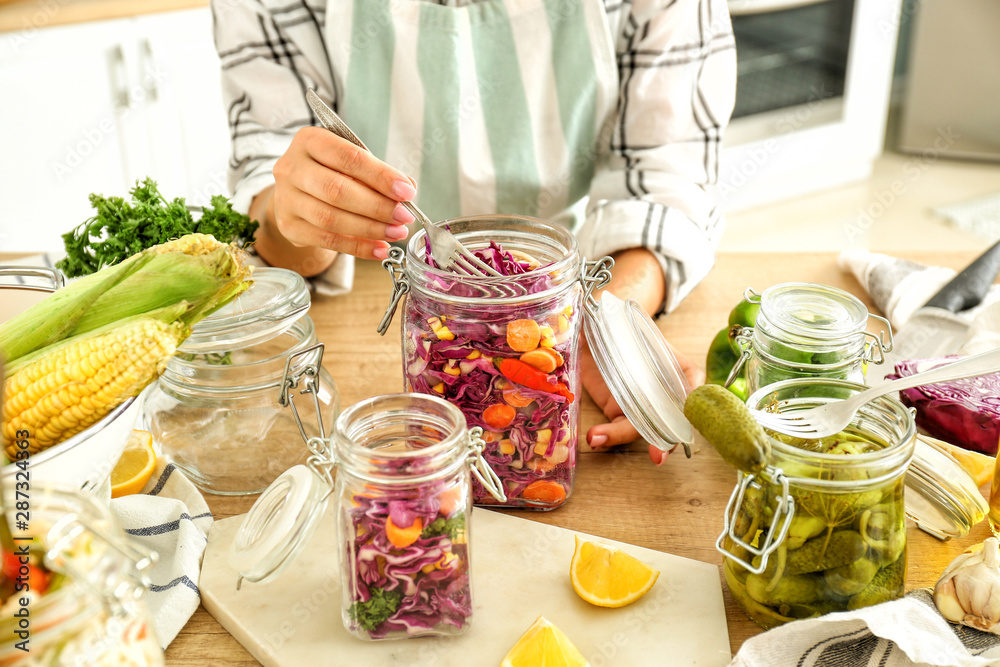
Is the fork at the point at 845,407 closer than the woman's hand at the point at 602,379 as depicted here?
A: Yes

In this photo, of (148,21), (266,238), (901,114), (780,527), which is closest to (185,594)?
(780,527)

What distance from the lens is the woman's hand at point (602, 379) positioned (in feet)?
2.60

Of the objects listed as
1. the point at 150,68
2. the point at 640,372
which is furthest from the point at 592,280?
the point at 150,68

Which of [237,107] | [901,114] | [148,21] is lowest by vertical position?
[901,114]

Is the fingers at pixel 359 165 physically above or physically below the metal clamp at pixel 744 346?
above

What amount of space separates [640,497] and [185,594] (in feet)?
1.30

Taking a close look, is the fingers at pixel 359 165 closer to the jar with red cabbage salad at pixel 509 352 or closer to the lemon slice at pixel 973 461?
the jar with red cabbage salad at pixel 509 352

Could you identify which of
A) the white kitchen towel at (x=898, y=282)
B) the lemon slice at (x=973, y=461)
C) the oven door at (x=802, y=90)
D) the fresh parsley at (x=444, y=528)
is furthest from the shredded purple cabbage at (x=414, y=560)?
the oven door at (x=802, y=90)

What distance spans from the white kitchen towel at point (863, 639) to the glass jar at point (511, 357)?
23 centimetres

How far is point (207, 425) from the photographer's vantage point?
77 cm

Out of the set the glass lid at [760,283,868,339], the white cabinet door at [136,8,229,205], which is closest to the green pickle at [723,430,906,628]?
the glass lid at [760,283,868,339]

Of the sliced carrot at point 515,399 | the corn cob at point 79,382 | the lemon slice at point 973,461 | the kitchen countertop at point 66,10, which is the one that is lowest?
the lemon slice at point 973,461

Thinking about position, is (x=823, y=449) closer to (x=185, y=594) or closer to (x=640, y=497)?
(x=640, y=497)

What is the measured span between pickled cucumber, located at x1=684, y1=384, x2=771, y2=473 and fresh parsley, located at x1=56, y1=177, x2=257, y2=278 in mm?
496
